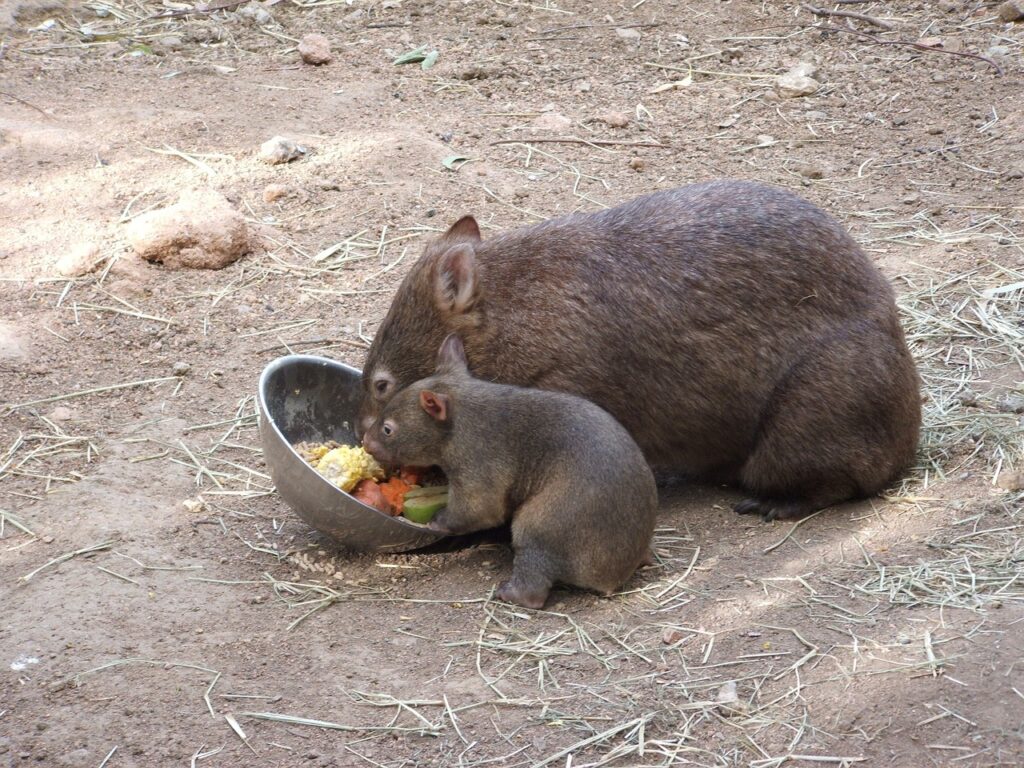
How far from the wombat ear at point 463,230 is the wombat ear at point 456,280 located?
0.35 metres

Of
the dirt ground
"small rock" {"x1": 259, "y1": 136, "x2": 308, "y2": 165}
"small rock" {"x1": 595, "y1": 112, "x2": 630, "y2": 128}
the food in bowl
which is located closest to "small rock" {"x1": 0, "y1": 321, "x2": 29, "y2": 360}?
the dirt ground

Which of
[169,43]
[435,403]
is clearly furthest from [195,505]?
[169,43]

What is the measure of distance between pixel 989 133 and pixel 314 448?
531 cm

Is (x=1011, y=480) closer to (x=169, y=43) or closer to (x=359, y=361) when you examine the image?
(x=359, y=361)

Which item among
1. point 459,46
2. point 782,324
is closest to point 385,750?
point 782,324

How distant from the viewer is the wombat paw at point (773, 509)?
17.0ft

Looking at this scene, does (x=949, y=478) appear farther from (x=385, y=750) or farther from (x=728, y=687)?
(x=385, y=750)

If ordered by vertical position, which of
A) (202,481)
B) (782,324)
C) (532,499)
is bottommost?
(202,481)

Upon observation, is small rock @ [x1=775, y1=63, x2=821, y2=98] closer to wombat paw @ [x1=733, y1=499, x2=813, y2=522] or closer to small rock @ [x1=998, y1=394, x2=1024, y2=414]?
small rock @ [x1=998, y1=394, x2=1024, y2=414]

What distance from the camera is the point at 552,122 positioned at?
28.3 ft

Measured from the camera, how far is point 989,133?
8.24 metres

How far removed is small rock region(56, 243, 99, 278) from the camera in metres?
6.80

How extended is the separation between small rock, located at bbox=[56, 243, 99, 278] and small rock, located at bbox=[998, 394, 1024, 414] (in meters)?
4.73

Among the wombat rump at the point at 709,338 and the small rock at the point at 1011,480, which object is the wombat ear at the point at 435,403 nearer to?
the wombat rump at the point at 709,338
